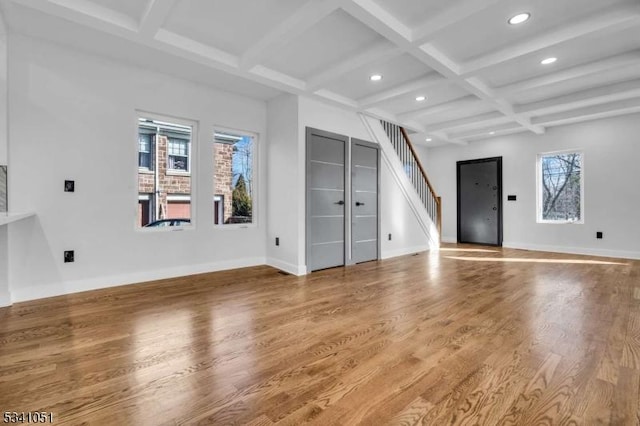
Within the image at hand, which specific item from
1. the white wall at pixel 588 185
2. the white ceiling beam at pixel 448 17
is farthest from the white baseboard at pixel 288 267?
the white wall at pixel 588 185

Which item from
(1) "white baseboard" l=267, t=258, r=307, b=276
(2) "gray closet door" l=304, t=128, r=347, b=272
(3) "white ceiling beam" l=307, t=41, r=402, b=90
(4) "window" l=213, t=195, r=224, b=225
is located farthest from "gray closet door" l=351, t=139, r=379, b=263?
(4) "window" l=213, t=195, r=224, b=225

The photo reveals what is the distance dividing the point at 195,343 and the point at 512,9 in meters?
3.57

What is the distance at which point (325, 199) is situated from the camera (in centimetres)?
461

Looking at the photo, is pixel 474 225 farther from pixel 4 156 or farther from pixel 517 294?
pixel 4 156

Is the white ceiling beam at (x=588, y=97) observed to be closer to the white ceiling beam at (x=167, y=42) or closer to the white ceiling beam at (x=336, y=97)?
the white ceiling beam at (x=336, y=97)

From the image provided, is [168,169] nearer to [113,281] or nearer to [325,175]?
[113,281]

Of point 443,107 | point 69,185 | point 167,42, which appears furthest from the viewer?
point 443,107

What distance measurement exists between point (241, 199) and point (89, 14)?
2638 mm

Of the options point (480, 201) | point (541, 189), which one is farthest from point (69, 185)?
point (541, 189)

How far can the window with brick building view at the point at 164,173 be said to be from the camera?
3.77m

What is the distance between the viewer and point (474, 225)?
7.45 meters

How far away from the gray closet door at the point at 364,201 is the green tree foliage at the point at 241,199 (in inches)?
65.0

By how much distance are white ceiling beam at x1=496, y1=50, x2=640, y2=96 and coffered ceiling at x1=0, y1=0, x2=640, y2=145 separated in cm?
1

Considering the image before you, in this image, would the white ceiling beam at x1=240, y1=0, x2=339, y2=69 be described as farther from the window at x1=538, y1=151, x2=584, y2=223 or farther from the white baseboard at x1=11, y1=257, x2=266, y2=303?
the window at x1=538, y1=151, x2=584, y2=223
